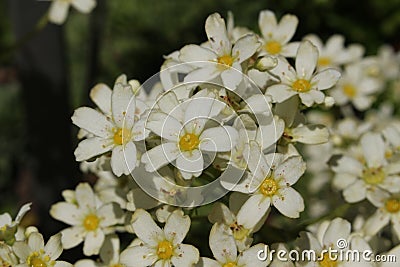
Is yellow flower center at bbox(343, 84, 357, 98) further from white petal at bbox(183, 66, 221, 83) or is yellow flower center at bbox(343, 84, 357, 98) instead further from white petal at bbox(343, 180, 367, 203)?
white petal at bbox(183, 66, 221, 83)

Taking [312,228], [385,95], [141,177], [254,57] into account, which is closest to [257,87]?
[254,57]

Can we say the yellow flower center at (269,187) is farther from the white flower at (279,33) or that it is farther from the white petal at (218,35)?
the white flower at (279,33)

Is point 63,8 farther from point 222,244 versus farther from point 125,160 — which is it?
point 222,244

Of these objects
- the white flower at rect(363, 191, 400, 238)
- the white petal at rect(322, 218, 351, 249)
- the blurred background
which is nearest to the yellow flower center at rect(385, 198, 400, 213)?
the white flower at rect(363, 191, 400, 238)

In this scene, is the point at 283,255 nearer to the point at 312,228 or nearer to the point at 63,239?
the point at 312,228

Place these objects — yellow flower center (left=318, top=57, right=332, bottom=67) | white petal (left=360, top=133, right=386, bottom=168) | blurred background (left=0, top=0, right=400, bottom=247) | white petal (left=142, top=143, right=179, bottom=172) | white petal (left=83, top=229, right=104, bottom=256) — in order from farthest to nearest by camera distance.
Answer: blurred background (left=0, top=0, right=400, bottom=247), yellow flower center (left=318, top=57, right=332, bottom=67), white petal (left=360, top=133, right=386, bottom=168), white petal (left=83, top=229, right=104, bottom=256), white petal (left=142, top=143, right=179, bottom=172)
